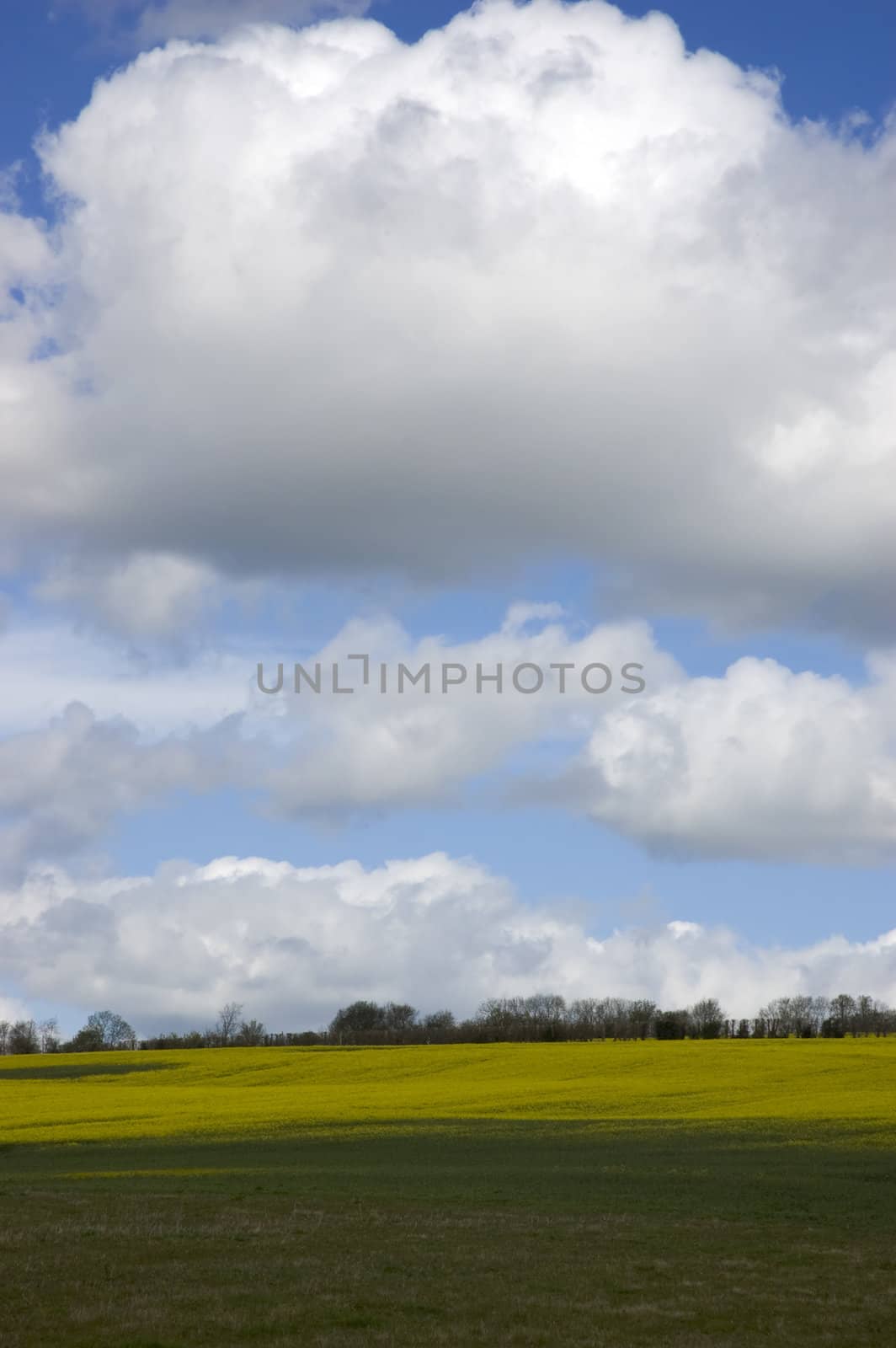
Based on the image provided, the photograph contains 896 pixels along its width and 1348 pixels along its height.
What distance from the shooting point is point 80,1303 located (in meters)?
21.0

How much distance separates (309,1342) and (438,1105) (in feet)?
154

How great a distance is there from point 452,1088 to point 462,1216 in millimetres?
44285

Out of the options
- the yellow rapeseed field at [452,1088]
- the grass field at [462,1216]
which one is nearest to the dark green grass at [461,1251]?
the grass field at [462,1216]

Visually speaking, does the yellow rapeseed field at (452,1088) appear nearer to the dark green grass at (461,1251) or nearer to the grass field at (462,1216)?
the grass field at (462,1216)

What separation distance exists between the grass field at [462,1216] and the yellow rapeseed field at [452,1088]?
41cm

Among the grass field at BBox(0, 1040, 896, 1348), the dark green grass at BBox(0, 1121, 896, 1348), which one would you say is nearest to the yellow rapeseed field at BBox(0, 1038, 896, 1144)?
the grass field at BBox(0, 1040, 896, 1348)

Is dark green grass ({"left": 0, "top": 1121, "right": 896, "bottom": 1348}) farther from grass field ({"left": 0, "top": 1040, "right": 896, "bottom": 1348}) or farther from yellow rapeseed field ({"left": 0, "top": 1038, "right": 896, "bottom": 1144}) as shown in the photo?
yellow rapeseed field ({"left": 0, "top": 1038, "right": 896, "bottom": 1144})

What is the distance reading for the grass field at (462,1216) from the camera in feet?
66.1

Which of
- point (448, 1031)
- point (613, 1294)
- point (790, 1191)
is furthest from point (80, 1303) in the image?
point (448, 1031)

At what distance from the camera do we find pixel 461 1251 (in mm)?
25859

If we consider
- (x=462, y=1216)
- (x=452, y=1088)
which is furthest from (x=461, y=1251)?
(x=452, y=1088)

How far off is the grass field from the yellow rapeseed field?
41 cm

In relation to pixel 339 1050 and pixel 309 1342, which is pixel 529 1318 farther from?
pixel 339 1050

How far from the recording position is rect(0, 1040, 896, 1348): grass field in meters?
20.2
